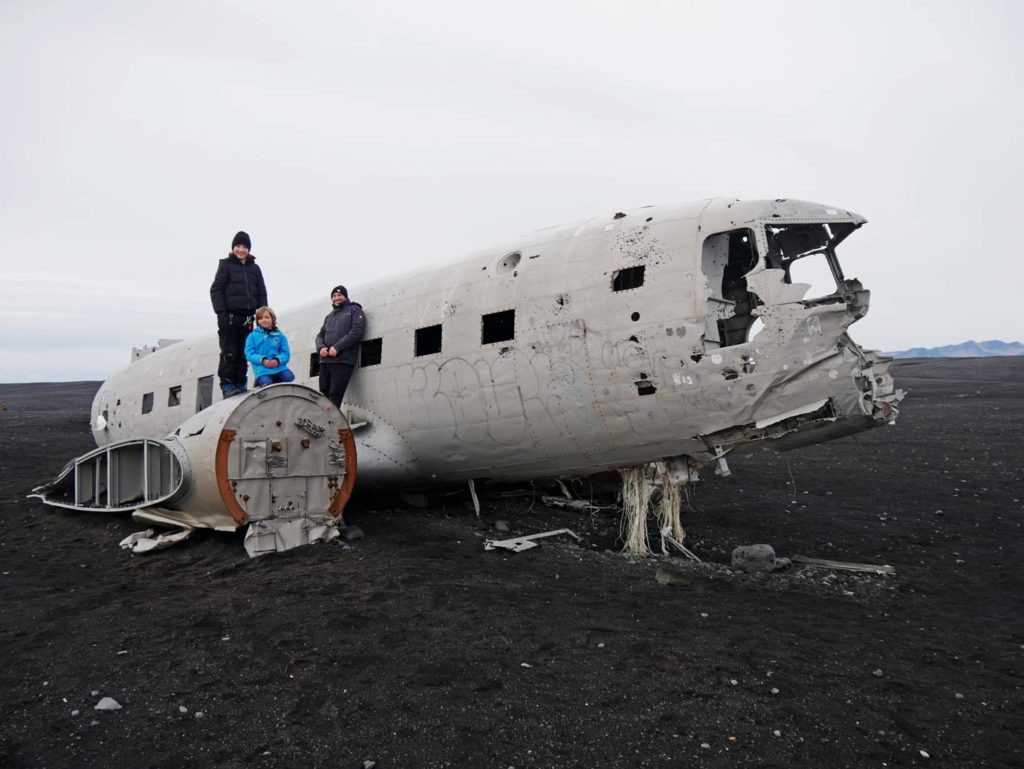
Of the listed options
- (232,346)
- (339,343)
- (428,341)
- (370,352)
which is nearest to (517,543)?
(428,341)

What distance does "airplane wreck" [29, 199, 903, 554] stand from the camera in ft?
24.6

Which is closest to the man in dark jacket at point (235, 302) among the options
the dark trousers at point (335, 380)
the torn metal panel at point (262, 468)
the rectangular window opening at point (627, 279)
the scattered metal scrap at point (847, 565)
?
the dark trousers at point (335, 380)

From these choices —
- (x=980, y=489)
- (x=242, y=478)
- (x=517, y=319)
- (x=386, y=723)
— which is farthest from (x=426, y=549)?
(x=980, y=489)

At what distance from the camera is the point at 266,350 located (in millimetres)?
9344

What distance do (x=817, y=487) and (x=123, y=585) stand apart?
12.7 meters

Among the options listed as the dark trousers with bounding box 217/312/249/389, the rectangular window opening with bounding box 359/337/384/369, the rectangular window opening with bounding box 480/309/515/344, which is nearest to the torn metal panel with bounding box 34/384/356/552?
the dark trousers with bounding box 217/312/249/389

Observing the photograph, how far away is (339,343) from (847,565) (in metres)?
7.68

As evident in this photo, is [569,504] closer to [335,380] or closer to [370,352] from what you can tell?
[370,352]

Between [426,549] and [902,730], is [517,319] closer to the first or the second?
[426,549]

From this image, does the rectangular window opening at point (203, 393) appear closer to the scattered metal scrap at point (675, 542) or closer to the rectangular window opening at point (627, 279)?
the rectangular window opening at point (627, 279)

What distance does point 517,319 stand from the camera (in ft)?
29.0

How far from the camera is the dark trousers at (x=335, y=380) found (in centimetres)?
1016

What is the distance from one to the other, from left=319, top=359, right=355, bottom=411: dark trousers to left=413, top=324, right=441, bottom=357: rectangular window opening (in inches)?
49.1

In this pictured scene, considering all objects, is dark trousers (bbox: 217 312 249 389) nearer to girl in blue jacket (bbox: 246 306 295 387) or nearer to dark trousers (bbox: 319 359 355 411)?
girl in blue jacket (bbox: 246 306 295 387)
